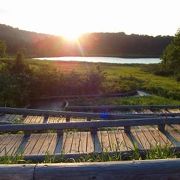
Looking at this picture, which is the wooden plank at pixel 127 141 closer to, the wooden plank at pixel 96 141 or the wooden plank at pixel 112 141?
the wooden plank at pixel 112 141

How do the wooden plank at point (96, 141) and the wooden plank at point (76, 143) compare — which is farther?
the wooden plank at point (96, 141)

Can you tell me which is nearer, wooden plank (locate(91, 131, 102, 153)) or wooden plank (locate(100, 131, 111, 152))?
wooden plank (locate(100, 131, 111, 152))

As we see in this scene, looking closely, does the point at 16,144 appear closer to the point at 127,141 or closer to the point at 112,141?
the point at 112,141

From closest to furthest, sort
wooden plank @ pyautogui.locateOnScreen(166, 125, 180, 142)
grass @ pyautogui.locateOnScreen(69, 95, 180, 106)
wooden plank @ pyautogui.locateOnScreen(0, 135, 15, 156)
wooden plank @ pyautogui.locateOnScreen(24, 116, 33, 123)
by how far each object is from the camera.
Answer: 1. wooden plank @ pyautogui.locateOnScreen(0, 135, 15, 156)
2. wooden plank @ pyautogui.locateOnScreen(166, 125, 180, 142)
3. wooden plank @ pyautogui.locateOnScreen(24, 116, 33, 123)
4. grass @ pyautogui.locateOnScreen(69, 95, 180, 106)

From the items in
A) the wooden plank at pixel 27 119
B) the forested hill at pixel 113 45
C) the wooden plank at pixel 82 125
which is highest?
the wooden plank at pixel 82 125

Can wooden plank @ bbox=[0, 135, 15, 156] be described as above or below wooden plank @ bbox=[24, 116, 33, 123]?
above

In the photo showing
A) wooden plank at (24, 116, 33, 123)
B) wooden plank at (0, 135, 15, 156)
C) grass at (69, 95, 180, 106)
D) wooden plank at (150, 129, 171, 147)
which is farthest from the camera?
grass at (69, 95, 180, 106)

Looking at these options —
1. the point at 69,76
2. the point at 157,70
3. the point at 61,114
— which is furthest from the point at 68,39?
the point at 61,114

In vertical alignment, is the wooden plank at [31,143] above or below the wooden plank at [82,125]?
below

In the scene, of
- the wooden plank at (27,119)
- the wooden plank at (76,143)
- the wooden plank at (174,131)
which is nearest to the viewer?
the wooden plank at (76,143)

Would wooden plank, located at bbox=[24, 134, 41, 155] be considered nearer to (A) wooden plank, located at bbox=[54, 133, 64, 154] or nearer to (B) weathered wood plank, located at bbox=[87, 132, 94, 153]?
(A) wooden plank, located at bbox=[54, 133, 64, 154]

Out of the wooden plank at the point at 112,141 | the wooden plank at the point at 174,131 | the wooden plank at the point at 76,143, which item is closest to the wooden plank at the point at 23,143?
the wooden plank at the point at 76,143

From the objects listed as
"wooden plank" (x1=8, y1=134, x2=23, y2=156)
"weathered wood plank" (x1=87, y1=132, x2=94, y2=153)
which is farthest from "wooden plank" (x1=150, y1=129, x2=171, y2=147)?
"wooden plank" (x1=8, y1=134, x2=23, y2=156)

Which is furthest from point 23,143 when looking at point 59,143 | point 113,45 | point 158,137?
point 113,45
